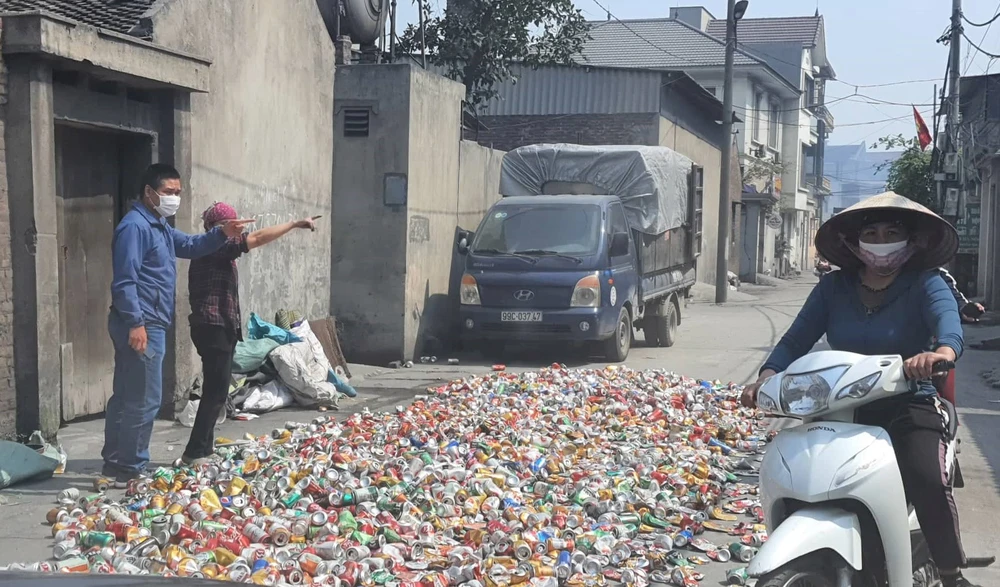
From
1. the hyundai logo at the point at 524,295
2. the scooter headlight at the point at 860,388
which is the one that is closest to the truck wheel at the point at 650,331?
the hyundai logo at the point at 524,295

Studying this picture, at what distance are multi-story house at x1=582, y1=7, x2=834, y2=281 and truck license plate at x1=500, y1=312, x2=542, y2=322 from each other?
22459 millimetres

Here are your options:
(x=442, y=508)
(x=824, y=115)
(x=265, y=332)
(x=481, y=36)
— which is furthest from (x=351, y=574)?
(x=824, y=115)

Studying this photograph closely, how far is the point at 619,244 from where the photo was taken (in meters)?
13.4

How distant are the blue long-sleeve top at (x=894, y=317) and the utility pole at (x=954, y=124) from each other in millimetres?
23961

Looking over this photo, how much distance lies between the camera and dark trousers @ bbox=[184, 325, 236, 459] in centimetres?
723

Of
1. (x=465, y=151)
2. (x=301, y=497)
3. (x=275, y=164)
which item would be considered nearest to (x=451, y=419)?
(x=301, y=497)

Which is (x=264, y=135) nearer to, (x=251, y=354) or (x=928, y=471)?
(x=251, y=354)

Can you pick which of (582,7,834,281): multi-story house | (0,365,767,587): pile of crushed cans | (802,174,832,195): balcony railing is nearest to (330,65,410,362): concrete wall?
(0,365,767,587): pile of crushed cans

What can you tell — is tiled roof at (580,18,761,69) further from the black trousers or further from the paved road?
the black trousers

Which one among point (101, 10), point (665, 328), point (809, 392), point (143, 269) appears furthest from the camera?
point (665, 328)

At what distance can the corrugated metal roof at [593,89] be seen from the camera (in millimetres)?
26328

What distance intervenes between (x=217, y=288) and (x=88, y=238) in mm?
1915

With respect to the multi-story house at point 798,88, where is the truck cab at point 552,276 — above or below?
below

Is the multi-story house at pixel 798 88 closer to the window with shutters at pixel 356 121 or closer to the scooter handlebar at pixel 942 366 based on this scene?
the window with shutters at pixel 356 121
